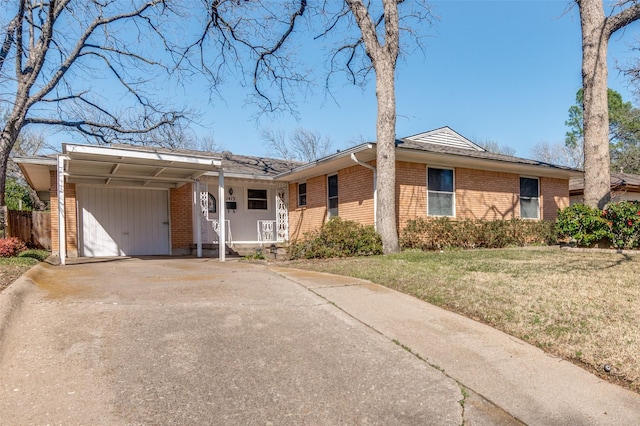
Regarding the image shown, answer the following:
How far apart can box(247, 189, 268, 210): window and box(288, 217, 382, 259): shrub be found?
581 centimetres

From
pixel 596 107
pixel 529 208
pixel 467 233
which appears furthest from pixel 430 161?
pixel 529 208

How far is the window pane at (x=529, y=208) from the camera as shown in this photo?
14.9 meters

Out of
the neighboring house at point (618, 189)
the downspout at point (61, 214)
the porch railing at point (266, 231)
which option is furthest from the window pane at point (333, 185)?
the neighboring house at point (618, 189)

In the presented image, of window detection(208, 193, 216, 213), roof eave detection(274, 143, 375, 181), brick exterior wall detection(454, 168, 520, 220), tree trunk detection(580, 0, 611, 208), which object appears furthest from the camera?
window detection(208, 193, 216, 213)

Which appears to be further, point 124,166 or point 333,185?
point 333,185

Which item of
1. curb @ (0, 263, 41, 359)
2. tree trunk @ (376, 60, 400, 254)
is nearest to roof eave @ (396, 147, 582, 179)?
tree trunk @ (376, 60, 400, 254)

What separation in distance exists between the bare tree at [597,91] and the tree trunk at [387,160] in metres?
5.69

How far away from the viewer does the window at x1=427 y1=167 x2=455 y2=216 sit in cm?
1277

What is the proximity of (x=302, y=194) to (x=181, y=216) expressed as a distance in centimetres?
453

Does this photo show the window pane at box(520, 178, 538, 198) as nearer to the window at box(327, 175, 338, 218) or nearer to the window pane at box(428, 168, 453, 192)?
the window pane at box(428, 168, 453, 192)

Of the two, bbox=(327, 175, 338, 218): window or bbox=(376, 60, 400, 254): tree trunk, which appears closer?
bbox=(376, 60, 400, 254): tree trunk

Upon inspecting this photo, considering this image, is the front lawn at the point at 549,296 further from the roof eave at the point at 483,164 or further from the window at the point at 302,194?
the window at the point at 302,194

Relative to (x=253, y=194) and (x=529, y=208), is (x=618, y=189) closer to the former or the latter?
(x=529, y=208)

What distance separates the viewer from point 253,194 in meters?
16.1
